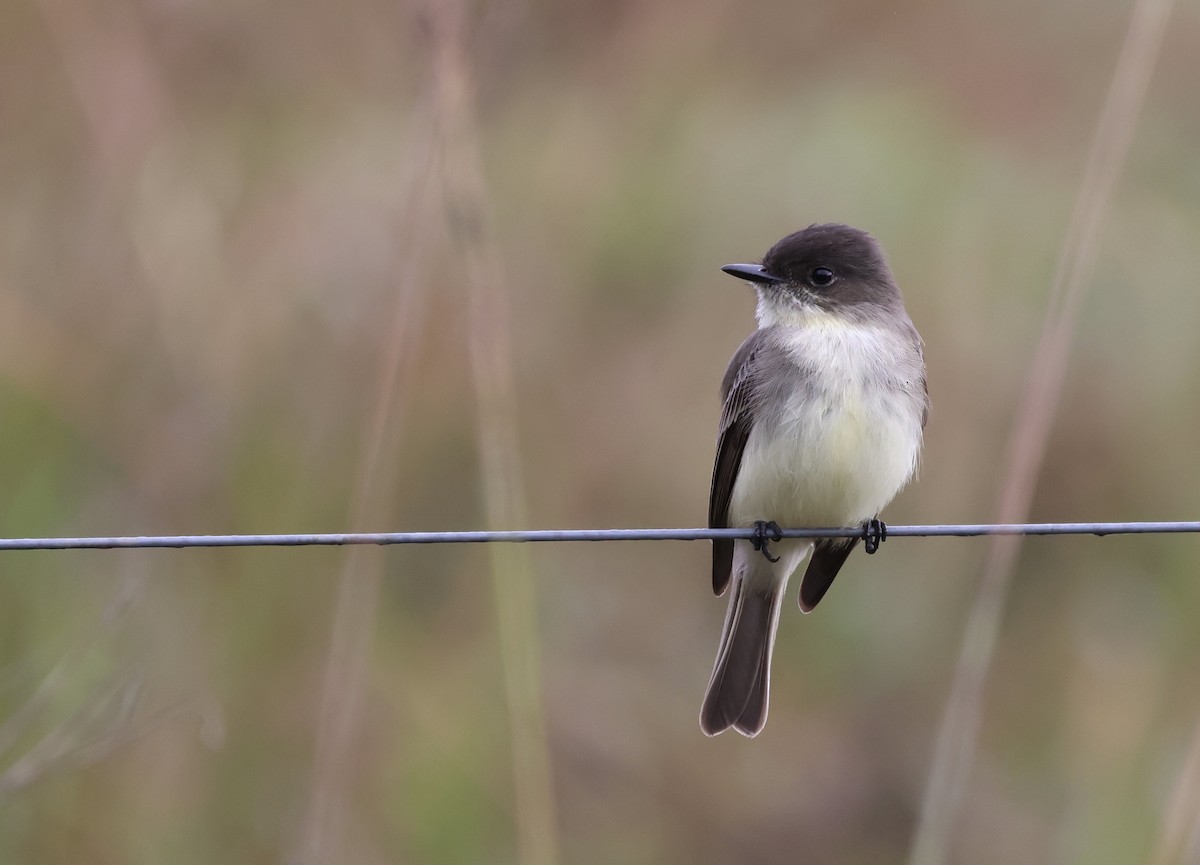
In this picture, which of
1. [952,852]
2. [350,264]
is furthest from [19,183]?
[952,852]

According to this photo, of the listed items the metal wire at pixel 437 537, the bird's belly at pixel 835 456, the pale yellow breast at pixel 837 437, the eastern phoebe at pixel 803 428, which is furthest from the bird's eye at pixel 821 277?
the metal wire at pixel 437 537

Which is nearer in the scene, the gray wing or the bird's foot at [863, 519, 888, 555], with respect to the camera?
the bird's foot at [863, 519, 888, 555]

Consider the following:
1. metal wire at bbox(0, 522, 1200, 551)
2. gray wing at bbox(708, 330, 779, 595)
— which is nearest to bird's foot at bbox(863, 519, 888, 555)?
gray wing at bbox(708, 330, 779, 595)

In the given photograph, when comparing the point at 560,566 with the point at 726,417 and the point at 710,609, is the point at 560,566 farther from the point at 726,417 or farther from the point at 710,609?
the point at 726,417

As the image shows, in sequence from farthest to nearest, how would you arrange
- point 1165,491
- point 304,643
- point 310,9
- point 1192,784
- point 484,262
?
1. point 310,9
2. point 1165,491
3. point 304,643
4. point 484,262
5. point 1192,784

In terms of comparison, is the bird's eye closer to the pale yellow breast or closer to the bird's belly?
the pale yellow breast

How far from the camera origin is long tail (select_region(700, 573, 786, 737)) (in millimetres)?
3559

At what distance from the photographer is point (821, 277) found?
3697mm

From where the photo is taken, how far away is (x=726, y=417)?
3.61m

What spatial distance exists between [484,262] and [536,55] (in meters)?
1.39

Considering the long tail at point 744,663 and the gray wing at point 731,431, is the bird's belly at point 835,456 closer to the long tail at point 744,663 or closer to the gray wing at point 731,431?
the gray wing at point 731,431

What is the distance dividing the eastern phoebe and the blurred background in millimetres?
322

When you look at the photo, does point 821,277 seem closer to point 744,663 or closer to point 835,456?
point 835,456

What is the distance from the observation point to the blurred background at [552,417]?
11.3 ft
